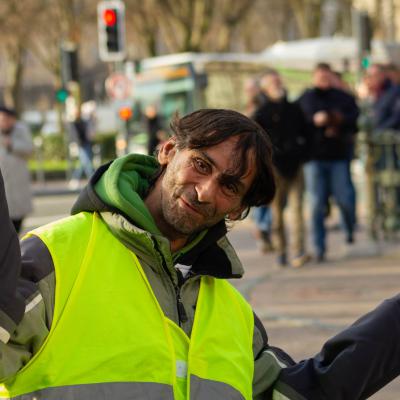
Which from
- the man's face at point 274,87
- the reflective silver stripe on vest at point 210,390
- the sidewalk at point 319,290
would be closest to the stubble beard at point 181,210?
the reflective silver stripe on vest at point 210,390

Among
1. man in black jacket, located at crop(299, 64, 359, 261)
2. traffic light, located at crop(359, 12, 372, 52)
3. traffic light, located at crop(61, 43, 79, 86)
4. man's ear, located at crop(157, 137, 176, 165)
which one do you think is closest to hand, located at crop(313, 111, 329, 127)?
man in black jacket, located at crop(299, 64, 359, 261)

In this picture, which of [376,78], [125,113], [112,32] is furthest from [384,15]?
[376,78]

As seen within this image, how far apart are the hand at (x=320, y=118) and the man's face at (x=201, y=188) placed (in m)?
7.93

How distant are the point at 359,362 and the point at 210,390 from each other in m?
0.38

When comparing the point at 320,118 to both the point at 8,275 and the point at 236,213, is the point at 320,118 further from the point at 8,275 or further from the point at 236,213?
the point at 8,275

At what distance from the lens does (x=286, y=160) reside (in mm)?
10320

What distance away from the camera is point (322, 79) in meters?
10.6

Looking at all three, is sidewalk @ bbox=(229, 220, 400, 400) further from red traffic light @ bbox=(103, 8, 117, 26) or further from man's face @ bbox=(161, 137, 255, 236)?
red traffic light @ bbox=(103, 8, 117, 26)

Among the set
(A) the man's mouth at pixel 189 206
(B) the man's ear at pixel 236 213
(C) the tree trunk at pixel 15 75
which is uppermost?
(A) the man's mouth at pixel 189 206

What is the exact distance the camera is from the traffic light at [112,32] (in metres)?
20.5

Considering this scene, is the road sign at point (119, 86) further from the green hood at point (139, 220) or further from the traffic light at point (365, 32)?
the green hood at point (139, 220)

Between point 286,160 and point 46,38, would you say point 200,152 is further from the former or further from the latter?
point 46,38

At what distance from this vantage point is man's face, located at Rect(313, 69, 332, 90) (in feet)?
34.7

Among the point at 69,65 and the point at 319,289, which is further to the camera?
the point at 69,65
